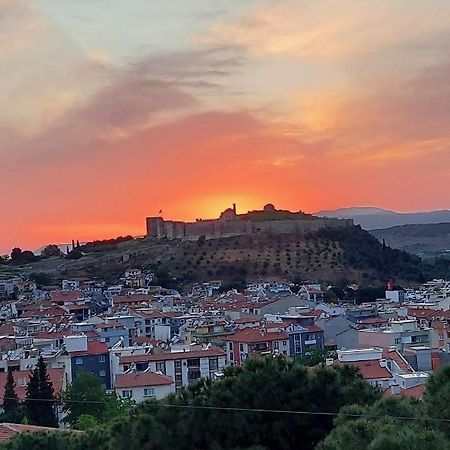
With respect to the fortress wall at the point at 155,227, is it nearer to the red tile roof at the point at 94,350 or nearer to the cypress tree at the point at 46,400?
the red tile roof at the point at 94,350

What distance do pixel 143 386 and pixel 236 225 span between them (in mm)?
55682

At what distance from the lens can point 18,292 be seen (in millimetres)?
57250

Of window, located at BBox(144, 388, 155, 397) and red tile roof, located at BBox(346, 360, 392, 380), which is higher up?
red tile roof, located at BBox(346, 360, 392, 380)

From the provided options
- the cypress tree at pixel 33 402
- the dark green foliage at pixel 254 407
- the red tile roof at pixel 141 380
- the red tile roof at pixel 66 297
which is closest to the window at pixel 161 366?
the red tile roof at pixel 141 380

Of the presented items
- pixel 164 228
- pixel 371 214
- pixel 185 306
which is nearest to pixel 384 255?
pixel 164 228

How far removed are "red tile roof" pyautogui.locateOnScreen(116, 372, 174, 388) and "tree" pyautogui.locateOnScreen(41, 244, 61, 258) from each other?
66.9 metres

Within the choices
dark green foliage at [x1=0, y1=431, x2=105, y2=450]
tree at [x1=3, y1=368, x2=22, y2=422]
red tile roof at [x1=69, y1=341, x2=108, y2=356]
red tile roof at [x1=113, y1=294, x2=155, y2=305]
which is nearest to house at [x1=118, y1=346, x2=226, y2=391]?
red tile roof at [x1=69, y1=341, x2=108, y2=356]

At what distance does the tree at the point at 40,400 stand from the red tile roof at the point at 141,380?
5.51 feet

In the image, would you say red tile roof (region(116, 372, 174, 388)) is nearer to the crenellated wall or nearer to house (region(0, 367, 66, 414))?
house (region(0, 367, 66, 414))

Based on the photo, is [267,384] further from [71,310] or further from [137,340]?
[71,310]

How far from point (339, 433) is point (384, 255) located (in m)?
61.4

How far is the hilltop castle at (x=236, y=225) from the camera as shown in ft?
241

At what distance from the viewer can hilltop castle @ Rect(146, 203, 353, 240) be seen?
73562 mm

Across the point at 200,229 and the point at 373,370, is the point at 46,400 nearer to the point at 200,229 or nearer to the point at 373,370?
the point at 373,370
